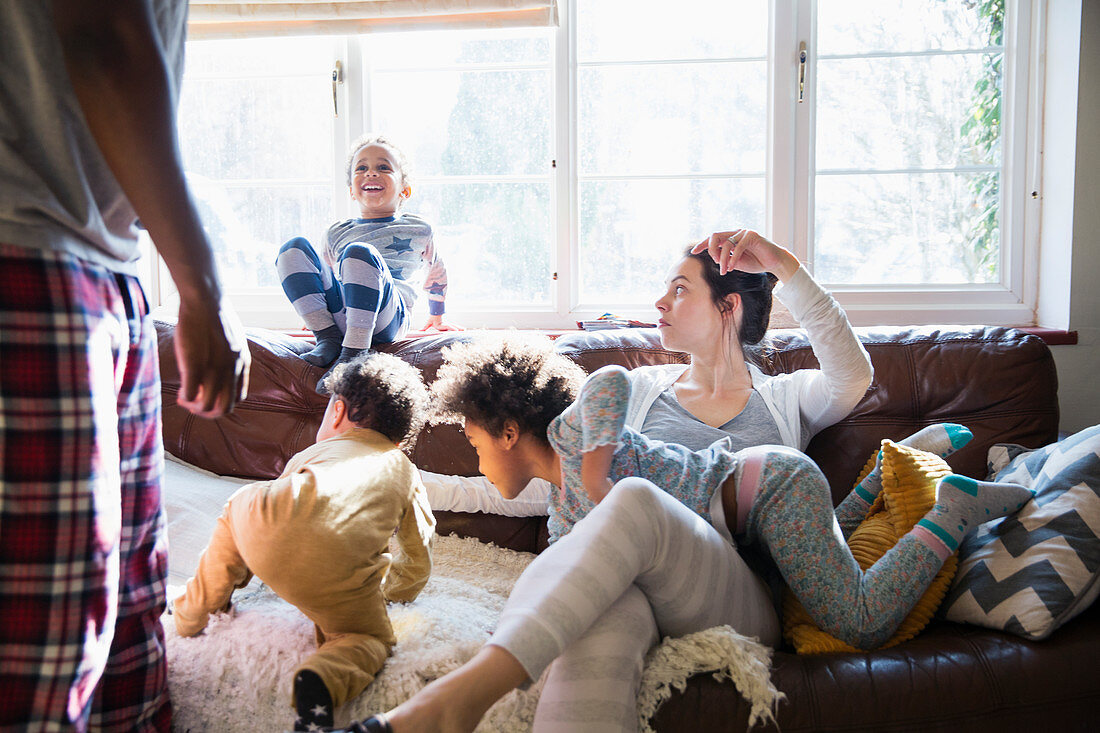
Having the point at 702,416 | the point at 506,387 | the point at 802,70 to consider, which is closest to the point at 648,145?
the point at 802,70

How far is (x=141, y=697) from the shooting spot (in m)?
0.97

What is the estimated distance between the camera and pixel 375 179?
254 centimetres

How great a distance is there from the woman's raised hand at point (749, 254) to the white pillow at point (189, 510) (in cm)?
129

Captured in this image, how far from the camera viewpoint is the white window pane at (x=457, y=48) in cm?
283

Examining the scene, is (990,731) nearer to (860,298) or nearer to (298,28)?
(860,298)

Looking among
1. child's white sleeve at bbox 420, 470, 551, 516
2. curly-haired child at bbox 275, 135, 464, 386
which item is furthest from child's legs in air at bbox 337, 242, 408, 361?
child's white sleeve at bbox 420, 470, 551, 516

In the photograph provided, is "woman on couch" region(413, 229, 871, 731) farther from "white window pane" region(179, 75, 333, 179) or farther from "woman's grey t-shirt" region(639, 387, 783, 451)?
"white window pane" region(179, 75, 333, 179)

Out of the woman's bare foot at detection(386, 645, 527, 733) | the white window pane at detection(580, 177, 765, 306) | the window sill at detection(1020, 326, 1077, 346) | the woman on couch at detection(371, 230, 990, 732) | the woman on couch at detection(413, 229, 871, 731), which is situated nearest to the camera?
the woman's bare foot at detection(386, 645, 527, 733)

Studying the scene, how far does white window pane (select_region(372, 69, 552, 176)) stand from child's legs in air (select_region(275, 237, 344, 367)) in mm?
838

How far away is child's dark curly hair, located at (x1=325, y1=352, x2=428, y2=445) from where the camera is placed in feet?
4.95

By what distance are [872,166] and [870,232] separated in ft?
0.77

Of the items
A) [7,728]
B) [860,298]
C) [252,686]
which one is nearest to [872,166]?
[860,298]

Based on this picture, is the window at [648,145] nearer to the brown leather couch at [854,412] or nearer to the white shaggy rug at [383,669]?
the brown leather couch at [854,412]

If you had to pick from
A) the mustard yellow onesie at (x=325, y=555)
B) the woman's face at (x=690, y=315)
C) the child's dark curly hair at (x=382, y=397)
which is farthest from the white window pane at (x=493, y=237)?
the mustard yellow onesie at (x=325, y=555)
